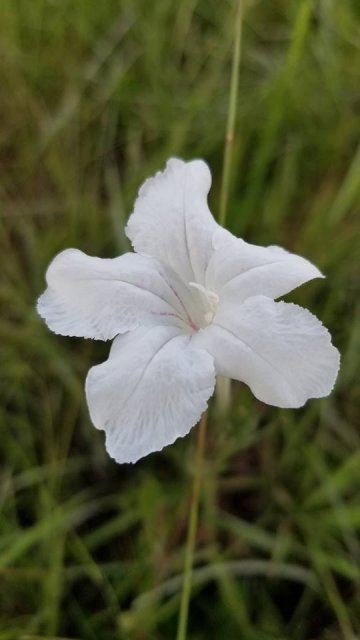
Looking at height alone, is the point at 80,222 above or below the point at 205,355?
below

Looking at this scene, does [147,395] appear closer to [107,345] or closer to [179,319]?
[179,319]

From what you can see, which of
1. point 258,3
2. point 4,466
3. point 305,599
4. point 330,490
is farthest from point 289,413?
point 258,3

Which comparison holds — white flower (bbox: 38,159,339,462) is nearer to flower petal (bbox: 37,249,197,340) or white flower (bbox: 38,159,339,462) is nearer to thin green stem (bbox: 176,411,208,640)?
flower petal (bbox: 37,249,197,340)

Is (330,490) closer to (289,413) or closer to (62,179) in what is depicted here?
Result: (289,413)

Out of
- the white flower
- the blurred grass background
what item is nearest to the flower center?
the white flower

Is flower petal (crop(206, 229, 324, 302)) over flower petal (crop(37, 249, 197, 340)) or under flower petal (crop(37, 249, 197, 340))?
over

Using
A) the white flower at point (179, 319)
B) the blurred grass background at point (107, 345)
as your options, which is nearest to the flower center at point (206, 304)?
the white flower at point (179, 319)
